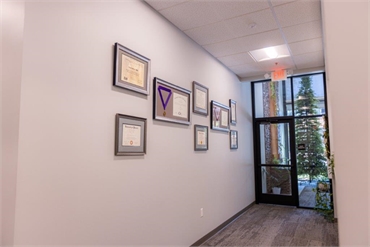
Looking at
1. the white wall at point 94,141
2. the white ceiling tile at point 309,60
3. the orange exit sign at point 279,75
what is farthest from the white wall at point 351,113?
the orange exit sign at point 279,75

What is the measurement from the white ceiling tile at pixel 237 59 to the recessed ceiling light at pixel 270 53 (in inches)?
3.7

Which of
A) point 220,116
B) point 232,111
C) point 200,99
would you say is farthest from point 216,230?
point 232,111

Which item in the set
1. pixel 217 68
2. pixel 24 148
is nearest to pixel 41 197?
pixel 24 148

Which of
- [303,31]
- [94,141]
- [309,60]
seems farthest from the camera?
[309,60]

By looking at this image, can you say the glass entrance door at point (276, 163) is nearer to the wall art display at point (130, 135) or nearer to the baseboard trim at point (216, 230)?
the baseboard trim at point (216, 230)

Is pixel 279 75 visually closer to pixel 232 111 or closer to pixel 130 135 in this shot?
pixel 232 111

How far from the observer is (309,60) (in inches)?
171

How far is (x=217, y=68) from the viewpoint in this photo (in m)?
4.26

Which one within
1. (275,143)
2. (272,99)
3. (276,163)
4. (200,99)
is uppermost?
(272,99)

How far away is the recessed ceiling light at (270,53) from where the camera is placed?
12.7ft

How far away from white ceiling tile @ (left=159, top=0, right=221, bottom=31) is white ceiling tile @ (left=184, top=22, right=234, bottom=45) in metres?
0.11

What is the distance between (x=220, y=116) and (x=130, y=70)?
7.29 feet

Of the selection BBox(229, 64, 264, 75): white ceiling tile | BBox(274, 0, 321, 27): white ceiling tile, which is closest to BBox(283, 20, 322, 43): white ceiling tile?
BBox(274, 0, 321, 27): white ceiling tile

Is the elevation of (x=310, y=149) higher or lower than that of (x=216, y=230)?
higher
